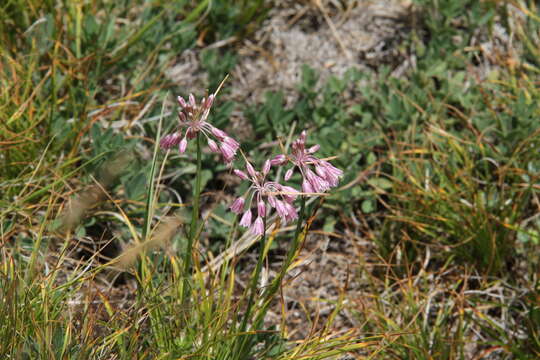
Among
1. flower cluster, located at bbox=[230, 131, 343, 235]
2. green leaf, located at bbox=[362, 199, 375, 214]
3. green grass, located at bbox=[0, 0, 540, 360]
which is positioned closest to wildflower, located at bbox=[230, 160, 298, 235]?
flower cluster, located at bbox=[230, 131, 343, 235]

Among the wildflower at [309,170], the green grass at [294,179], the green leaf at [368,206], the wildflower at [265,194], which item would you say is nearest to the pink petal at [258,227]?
the wildflower at [265,194]

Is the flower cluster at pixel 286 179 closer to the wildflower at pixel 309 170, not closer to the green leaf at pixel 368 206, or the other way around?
the wildflower at pixel 309 170

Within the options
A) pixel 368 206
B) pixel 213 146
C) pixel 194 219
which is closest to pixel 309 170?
pixel 213 146

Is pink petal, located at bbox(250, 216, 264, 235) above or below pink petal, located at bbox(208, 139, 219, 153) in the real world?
below

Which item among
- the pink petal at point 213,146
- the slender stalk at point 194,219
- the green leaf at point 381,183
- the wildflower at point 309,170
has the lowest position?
the green leaf at point 381,183

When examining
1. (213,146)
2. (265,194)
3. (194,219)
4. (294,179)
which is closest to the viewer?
(265,194)

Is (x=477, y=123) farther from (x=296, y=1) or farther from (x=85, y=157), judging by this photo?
(x=85, y=157)

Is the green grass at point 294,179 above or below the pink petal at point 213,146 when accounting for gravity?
below

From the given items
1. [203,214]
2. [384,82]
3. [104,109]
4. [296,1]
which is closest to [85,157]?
[104,109]

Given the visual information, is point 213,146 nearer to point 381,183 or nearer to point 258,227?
point 258,227

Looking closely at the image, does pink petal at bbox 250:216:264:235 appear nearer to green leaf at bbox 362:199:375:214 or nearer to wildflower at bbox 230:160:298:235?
wildflower at bbox 230:160:298:235
